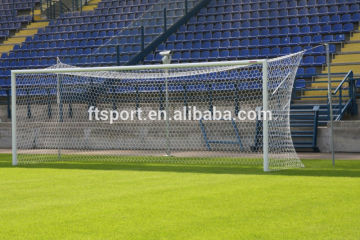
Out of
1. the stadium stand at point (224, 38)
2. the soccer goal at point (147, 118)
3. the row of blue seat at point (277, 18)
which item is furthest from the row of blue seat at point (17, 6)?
the soccer goal at point (147, 118)

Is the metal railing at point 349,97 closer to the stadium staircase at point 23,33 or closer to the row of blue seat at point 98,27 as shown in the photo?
the row of blue seat at point 98,27

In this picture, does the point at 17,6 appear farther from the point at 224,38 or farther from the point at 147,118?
the point at 147,118

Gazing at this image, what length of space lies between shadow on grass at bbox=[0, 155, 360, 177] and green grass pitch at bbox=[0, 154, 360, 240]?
0.11 feet

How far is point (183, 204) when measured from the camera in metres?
6.99

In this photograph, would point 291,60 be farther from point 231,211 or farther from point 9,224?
point 9,224

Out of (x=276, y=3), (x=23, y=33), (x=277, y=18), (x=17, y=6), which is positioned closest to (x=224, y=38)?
(x=277, y=18)

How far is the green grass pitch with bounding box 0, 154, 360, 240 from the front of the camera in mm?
5473

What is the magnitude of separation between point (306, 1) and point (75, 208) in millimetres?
15684

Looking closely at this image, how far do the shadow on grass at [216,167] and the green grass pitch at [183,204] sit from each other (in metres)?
0.03

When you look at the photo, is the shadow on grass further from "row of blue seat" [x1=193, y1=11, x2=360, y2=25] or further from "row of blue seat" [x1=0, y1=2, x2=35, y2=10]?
"row of blue seat" [x1=0, y1=2, x2=35, y2=10]

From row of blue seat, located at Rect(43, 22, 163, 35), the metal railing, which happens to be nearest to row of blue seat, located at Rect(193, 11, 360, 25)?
row of blue seat, located at Rect(43, 22, 163, 35)

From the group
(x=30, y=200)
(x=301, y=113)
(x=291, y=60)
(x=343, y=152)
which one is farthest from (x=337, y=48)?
(x=30, y=200)

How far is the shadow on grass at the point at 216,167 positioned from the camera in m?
10.2

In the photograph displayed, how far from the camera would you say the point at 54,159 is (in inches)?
558
